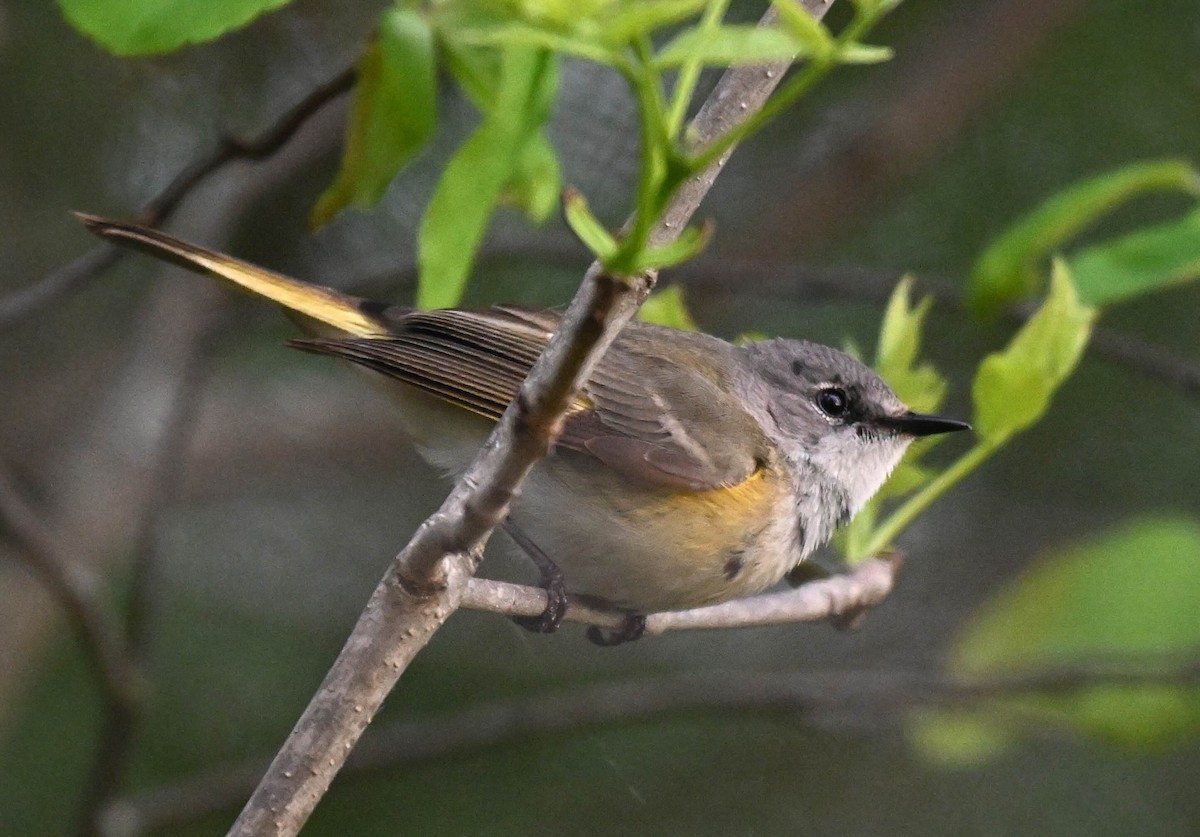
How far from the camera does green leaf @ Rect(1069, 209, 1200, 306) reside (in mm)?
2201

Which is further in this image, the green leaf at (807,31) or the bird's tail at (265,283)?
the bird's tail at (265,283)

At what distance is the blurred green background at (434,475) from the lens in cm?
393

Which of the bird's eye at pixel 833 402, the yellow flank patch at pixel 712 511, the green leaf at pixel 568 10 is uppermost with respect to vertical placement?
the green leaf at pixel 568 10

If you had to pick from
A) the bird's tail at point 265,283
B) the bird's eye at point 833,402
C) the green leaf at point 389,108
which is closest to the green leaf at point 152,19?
the green leaf at point 389,108

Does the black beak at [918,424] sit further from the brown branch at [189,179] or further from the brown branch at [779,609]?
the brown branch at [189,179]

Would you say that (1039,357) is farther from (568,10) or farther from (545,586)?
(568,10)

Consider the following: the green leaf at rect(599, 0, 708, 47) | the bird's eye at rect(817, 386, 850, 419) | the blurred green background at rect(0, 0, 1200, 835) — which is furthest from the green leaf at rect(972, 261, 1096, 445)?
the blurred green background at rect(0, 0, 1200, 835)

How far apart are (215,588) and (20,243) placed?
46.6 inches

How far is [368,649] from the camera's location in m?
1.49

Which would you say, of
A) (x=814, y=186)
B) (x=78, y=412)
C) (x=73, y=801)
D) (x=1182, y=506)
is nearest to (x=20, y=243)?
(x=78, y=412)

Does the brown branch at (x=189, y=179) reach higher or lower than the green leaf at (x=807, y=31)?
lower

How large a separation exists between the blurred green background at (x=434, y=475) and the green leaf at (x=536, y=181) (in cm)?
179

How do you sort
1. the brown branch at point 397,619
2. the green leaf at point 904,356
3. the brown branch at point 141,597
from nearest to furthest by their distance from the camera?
1. the brown branch at point 397,619
2. the green leaf at point 904,356
3. the brown branch at point 141,597

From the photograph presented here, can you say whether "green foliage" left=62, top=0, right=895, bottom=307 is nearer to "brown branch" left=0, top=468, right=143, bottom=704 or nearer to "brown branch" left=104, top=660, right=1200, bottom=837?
"brown branch" left=0, top=468, right=143, bottom=704
